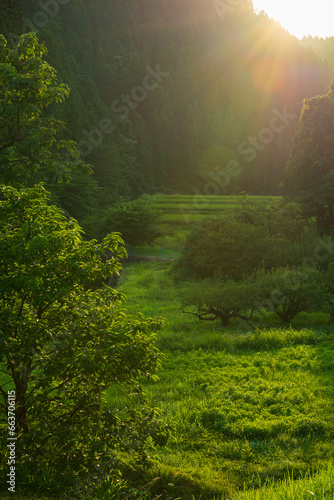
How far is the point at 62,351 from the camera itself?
16.3 ft

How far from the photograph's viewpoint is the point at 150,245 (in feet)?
131

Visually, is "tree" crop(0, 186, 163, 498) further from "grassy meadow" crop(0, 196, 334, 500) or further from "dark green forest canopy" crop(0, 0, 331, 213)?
"dark green forest canopy" crop(0, 0, 331, 213)

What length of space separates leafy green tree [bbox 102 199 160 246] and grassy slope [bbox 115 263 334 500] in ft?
76.1

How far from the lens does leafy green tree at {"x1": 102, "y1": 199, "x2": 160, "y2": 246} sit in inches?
1460

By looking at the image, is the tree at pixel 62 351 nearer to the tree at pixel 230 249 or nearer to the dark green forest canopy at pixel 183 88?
the tree at pixel 230 249

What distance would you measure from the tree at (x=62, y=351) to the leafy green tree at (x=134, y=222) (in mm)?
31315

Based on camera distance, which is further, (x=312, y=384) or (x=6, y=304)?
(x=312, y=384)

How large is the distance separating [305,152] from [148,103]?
Answer: 80193 millimetres

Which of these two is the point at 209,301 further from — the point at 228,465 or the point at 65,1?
the point at 65,1

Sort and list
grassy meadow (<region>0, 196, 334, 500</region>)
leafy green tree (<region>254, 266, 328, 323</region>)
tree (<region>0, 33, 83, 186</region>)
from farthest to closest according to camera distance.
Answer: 1. leafy green tree (<region>254, 266, 328, 323</region>)
2. tree (<region>0, 33, 83, 186</region>)
3. grassy meadow (<region>0, 196, 334, 500</region>)

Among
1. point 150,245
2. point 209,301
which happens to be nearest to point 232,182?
point 150,245

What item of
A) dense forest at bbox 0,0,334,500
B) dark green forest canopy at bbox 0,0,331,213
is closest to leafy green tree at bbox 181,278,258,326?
dense forest at bbox 0,0,334,500

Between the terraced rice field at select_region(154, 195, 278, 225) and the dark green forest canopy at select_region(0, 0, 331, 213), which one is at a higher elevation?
the dark green forest canopy at select_region(0, 0, 331, 213)

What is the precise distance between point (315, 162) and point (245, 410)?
86.4 feet
